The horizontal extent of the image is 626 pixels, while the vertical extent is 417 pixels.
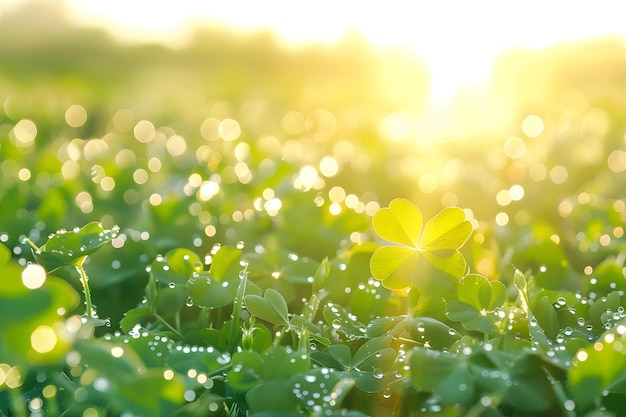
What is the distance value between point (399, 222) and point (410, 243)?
4 centimetres

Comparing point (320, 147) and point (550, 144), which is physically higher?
point (550, 144)

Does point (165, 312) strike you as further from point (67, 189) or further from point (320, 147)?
point (320, 147)

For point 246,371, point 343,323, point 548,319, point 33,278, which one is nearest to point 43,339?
point 33,278

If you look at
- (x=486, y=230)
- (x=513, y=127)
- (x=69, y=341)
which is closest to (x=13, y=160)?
(x=486, y=230)

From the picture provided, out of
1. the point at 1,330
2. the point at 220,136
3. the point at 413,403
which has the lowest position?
the point at 220,136

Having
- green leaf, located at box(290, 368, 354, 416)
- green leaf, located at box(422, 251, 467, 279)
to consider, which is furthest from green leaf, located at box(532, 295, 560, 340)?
green leaf, located at box(290, 368, 354, 416)

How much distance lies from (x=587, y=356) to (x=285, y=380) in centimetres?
40

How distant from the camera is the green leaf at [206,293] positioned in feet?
3.68

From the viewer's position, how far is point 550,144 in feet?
9.52

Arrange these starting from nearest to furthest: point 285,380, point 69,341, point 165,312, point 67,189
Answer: point 69,341 → point 285,380 → point 165,312 → point 67,189

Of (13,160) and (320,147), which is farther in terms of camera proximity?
(320,147)

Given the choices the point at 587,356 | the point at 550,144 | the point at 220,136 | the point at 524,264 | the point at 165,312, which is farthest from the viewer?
the point at 220,136

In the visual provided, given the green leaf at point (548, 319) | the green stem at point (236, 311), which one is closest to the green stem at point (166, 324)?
the green stem at point (236, 311)

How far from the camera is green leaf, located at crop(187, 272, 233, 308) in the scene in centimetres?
112
